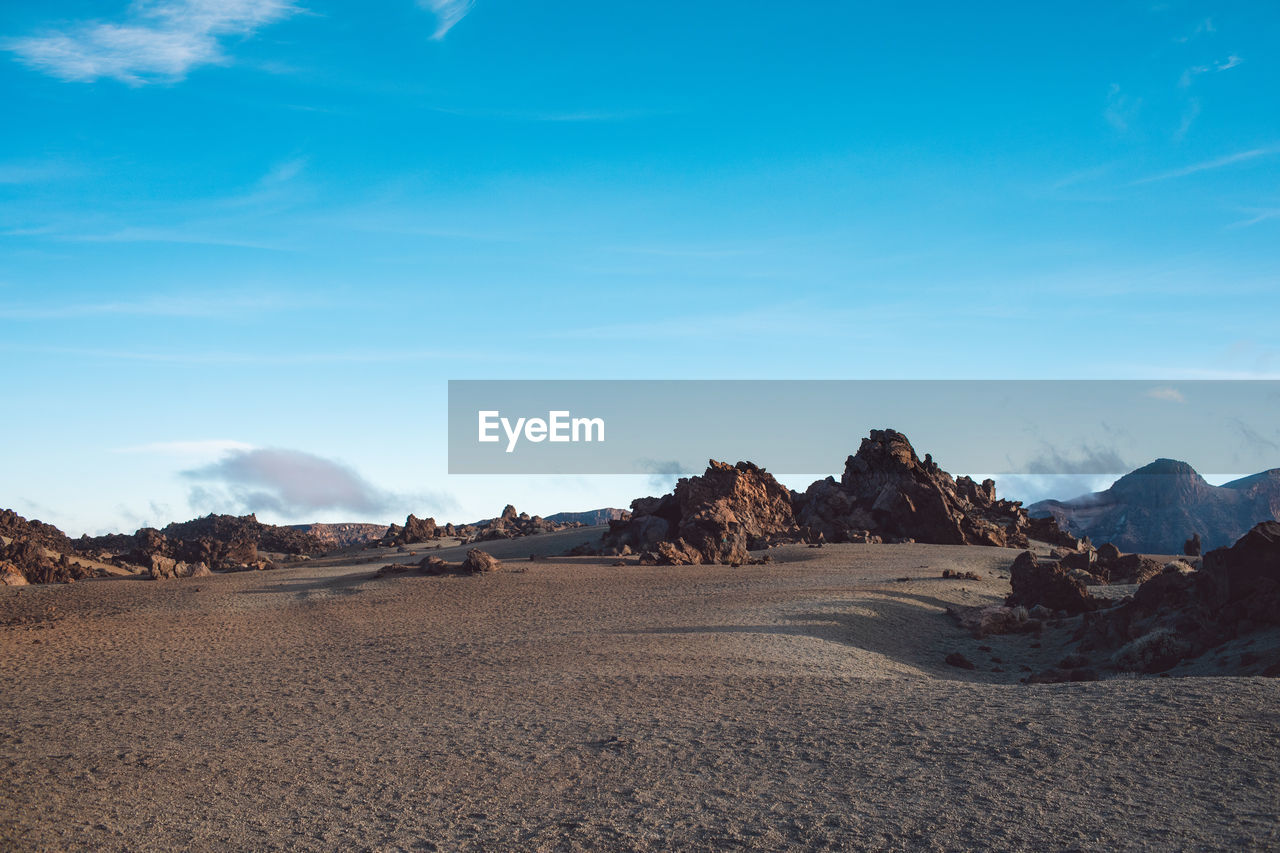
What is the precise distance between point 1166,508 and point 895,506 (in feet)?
169

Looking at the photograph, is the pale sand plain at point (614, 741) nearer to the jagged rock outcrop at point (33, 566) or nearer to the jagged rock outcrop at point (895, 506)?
the jagged rock outcrop at point (33, 566)

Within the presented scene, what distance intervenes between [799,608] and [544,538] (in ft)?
63.5

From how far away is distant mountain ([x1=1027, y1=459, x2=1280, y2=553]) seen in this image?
75.1m

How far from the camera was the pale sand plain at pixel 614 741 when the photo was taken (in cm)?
775

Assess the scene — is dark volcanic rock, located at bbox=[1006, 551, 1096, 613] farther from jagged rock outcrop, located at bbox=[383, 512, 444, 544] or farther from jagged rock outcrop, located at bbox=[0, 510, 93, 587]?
jagged rock outcrop, located at bbox=[383, 512, 444, 544]

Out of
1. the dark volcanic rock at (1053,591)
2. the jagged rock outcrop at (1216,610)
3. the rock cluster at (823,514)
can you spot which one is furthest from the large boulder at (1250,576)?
the rock cluster at (823,514)

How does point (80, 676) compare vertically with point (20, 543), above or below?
below

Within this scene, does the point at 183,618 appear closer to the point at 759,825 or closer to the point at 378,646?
the point at 378,646

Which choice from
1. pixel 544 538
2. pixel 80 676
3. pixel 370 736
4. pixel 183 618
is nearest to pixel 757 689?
pixel 370 736

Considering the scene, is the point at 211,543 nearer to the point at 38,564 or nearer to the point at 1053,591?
the point at 38,564

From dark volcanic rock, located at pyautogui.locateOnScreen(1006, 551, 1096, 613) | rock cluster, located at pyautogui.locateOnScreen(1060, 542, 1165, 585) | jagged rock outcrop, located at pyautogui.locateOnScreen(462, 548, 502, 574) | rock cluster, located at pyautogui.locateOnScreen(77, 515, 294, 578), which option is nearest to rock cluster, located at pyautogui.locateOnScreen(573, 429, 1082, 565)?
jagged rock outcrop, located at pyautogui.locateOnScreen(462, 548, 502, 574)

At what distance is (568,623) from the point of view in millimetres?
18641

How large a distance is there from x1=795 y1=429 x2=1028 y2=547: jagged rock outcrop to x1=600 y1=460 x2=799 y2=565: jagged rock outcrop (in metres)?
1.64

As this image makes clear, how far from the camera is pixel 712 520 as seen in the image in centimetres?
3022
